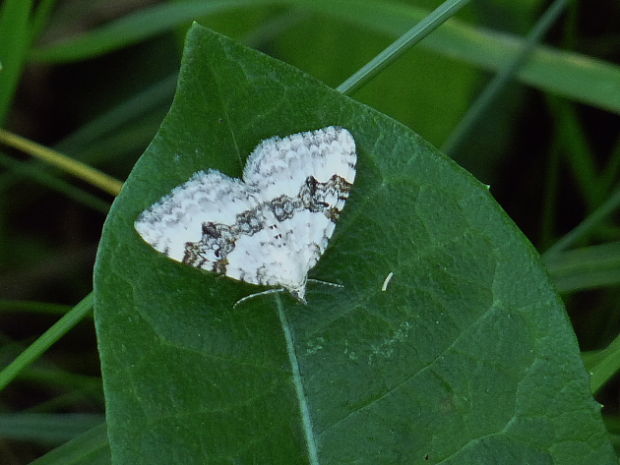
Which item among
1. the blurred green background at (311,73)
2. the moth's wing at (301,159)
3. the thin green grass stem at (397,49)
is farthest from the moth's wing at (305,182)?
the blurred green background at (311,73)

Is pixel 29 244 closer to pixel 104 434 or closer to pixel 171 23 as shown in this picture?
pixel 171 23

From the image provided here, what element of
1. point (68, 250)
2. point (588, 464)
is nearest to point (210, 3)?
point (68, 250)

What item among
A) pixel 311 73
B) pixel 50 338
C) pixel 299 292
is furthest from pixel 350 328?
pixel 311 73

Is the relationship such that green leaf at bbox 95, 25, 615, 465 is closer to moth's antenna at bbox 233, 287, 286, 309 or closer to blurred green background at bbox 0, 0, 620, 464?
moth's antenna at bbox 233, 287, 286, 309

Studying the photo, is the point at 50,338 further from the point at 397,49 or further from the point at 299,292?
the point at 397,49

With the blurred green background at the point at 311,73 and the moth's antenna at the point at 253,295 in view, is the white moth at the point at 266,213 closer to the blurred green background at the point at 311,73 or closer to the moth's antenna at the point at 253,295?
the moth's antenna at the point at 253,295

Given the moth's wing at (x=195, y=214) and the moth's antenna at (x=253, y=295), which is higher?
the moth's wing at (x=195, y=214)
